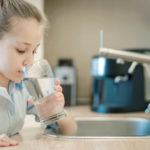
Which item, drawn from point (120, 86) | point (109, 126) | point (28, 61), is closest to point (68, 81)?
point (120, 86)

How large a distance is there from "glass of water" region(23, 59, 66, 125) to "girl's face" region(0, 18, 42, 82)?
3cm

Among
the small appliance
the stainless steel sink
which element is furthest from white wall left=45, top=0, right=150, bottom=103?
the stainless steel sink

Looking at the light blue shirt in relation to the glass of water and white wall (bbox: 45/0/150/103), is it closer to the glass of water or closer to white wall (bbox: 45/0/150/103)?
the glass of water

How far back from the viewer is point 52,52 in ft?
6.72

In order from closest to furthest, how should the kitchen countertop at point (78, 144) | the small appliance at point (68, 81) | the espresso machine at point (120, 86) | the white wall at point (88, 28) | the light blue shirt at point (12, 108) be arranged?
1. the kitchen countertop at point (78, 144)
2. the light blue shirt at point (12, 108)
3. the espresso machine at point (120, 86)
4. the small appliance at point (68, 81)
5. the white wall at point (88, 28)

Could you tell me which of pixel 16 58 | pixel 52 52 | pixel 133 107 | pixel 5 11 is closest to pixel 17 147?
pixel 16 58

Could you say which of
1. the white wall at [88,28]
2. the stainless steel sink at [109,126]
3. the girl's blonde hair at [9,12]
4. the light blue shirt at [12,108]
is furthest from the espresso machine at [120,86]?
the girl's blonde hair at [9,12]

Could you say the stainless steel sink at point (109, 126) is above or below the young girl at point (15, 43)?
below

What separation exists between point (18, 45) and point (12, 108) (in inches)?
8.5

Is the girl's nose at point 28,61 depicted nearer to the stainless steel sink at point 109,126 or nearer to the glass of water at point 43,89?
the glass of water at point 43,89

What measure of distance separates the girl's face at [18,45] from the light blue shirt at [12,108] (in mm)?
97

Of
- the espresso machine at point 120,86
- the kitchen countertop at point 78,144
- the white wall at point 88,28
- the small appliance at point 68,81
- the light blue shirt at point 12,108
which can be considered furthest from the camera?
the white wall at point 88,28

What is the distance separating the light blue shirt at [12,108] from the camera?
79 cm

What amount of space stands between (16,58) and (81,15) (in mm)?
1419
